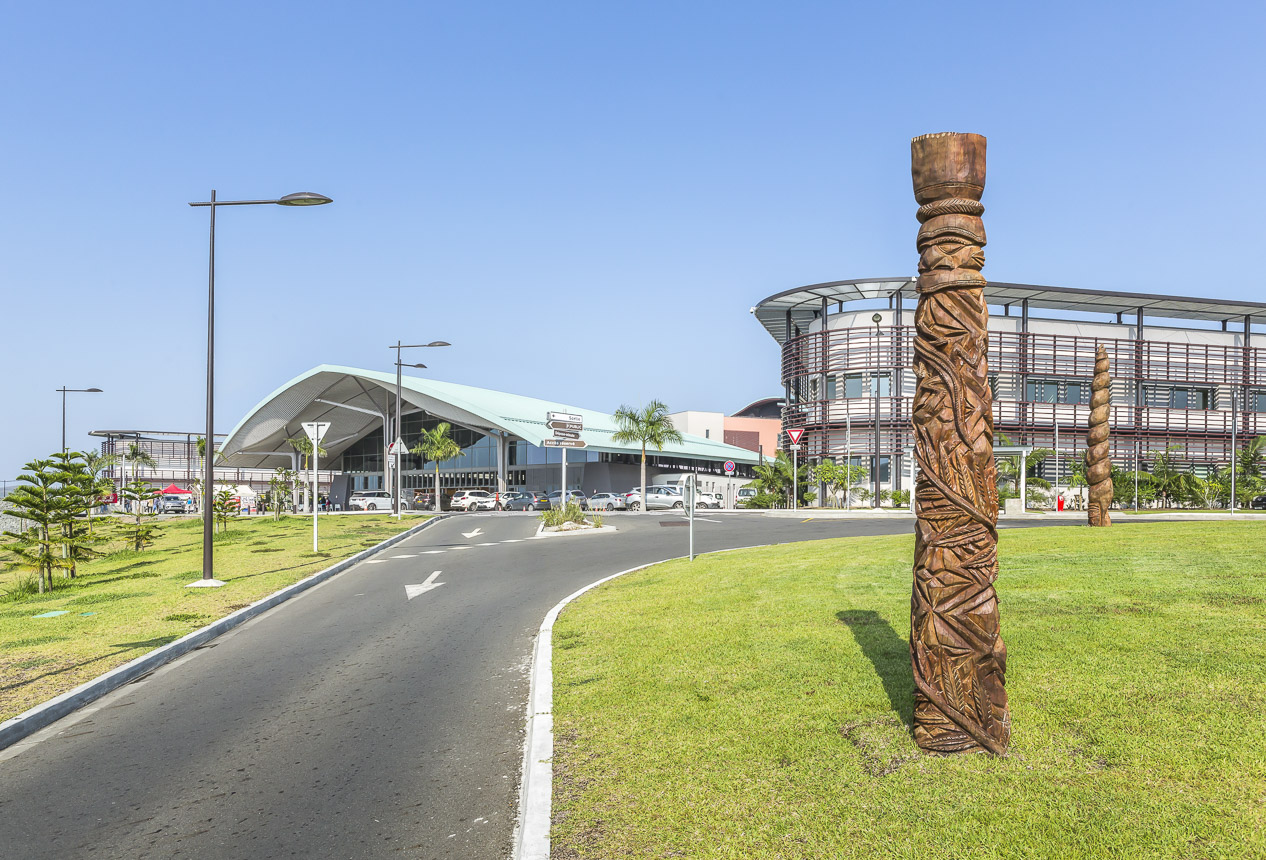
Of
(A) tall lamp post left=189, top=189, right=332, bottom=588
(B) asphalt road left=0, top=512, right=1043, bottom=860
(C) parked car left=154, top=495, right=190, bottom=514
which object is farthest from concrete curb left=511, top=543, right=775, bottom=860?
(C) parked car left=154, top=495, right=190, bottom=514

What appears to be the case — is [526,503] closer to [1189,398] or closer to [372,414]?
[372,414]

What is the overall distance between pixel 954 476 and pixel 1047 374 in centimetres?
5180

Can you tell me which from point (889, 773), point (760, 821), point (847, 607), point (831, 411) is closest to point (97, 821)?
point (760, 821)

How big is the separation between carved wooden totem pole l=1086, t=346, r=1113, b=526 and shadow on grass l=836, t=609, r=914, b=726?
13.2 meters

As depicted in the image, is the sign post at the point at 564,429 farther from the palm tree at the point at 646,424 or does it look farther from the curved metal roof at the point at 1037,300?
the curved metal roof at the point at 1037,300

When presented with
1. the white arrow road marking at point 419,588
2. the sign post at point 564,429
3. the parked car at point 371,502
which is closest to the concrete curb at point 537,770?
the white arrow road marking at point 419,588

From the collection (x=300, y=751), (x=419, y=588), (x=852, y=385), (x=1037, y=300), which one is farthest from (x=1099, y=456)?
(x=1037, y=300)

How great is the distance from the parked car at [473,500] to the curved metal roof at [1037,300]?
21618 millimetres

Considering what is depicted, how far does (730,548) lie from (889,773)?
646 inches

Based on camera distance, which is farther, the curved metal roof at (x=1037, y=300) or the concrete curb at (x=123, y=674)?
the curved metal roof at (x=1037, y=300)

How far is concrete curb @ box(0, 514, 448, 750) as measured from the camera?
698 cm

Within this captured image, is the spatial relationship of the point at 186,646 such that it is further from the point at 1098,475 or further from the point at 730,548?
the point at 1098,475

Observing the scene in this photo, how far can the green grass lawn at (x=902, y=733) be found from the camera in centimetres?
416

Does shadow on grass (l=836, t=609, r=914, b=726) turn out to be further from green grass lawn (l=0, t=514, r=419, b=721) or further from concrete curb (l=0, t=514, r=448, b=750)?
green grass lawn (l=0, t=514, r=419, b=721)
